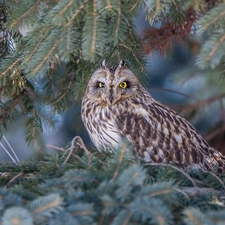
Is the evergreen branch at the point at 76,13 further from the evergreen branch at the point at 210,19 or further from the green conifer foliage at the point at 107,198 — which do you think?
the green conifer foliage at the point at 107,198

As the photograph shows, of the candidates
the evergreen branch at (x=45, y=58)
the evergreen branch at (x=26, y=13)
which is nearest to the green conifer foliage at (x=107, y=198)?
the evergreen branch at (x=45, y=58)

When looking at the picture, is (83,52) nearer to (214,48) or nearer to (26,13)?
(26,13)

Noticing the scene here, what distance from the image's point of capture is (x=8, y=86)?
3850 millimetres

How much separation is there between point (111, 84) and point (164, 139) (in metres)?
0.53

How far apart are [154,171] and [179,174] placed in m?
0.12

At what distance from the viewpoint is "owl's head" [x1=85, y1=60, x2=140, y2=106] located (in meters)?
4.08

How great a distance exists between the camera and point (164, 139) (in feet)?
13.4

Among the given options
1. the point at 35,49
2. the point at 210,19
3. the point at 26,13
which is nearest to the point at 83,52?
the point at 35,49

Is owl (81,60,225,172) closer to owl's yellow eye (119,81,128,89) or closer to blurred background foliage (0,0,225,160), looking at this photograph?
owl's yellow eye (119,81,128,89)

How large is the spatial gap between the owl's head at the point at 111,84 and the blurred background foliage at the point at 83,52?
0.22 ft

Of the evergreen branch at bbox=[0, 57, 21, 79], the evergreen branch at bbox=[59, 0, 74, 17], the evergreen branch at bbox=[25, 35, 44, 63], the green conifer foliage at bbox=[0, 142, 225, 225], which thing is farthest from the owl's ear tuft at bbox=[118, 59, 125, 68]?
the green conifer foliage at bbox=[0, 142, 225, 225]

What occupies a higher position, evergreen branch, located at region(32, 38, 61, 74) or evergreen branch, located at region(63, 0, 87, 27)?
evergreen branch, located at region(63, 0, 87, 27)

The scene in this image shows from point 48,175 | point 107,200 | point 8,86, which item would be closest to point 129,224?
point 107,200

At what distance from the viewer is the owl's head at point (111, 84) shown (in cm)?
408
